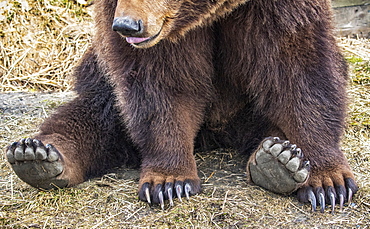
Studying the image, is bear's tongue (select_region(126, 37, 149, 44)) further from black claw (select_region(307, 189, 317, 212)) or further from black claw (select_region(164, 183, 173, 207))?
black claw (select_region(307, 189, 317, 212))

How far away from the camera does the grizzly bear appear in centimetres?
320

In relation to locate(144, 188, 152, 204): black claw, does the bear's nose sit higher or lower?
higher

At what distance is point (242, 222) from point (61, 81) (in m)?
5.51

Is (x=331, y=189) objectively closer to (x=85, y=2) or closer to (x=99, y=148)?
(x=99, y=148)

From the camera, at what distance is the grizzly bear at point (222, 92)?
320cm

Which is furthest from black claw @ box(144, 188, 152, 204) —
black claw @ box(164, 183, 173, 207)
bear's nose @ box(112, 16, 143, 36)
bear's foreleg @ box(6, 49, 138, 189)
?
bear's nose @ box(112, 16, 143, 36)

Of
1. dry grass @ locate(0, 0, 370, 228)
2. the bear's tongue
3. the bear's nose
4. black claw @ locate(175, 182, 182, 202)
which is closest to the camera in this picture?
the bear's nose

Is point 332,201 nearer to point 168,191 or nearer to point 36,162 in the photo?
point 168,191

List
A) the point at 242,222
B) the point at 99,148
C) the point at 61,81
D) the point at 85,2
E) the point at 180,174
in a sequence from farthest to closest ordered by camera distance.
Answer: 1. the point at 85,2
2. the point at 61,81
3. the point at 99,148
4. the point at 180,174
5. the point at 242,222

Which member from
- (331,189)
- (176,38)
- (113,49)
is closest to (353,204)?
(331,189)

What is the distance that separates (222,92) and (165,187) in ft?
3.02

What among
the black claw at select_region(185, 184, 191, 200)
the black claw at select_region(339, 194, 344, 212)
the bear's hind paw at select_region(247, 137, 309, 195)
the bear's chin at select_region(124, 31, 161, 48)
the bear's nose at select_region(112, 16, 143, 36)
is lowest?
the black claw at select_region(339, 194, 344, 212)

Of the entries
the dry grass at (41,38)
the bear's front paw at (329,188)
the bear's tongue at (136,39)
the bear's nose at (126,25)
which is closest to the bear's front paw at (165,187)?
the bear's front paw at (329,188)

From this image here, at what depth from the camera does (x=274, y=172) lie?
3.23 meters
